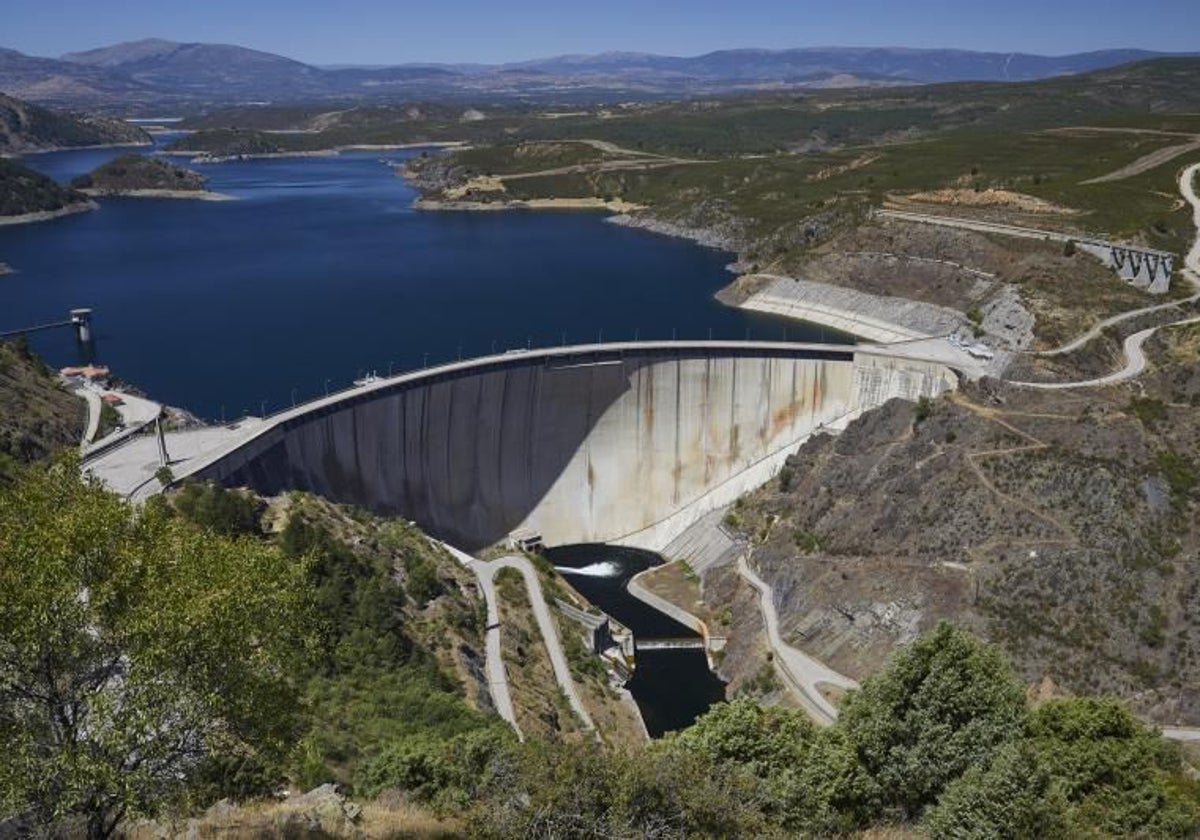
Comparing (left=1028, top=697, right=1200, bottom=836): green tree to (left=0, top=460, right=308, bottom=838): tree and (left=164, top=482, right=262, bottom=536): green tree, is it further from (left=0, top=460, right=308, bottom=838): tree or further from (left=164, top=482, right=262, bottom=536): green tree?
(left=164, top=482, right=262, bottom=536): green tree

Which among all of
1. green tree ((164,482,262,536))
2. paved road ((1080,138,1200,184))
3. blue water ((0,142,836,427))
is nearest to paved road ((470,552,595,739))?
green tree ((164,482,262,536))

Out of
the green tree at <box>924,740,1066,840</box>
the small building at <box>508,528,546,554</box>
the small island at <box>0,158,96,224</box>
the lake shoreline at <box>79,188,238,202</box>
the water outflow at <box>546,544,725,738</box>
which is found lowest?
the water outflow at <box>546,544,725,738</box>

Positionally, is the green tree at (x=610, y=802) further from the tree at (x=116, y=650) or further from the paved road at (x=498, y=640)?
the paved road at (x=498, y=640)

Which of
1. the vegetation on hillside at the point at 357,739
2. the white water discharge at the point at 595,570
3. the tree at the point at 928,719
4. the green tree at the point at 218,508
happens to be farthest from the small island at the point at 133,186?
the tree at the point at 928,719

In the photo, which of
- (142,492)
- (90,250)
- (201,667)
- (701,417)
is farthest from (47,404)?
(90,250)

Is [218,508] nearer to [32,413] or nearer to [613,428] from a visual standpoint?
[32,413]

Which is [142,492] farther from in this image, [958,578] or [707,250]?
[707,250]
